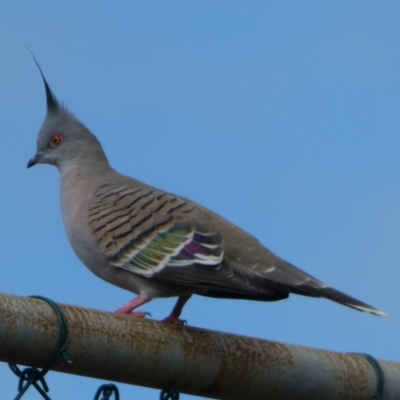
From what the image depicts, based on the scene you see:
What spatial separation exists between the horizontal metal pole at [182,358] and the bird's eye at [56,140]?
10.0 feet

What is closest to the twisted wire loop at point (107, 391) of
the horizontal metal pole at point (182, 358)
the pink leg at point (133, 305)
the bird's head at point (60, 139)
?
the horizontal metal pole at point (182, 358)

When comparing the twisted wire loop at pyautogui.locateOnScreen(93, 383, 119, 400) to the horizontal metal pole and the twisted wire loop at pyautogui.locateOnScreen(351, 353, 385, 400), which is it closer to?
the horizontal metal pole

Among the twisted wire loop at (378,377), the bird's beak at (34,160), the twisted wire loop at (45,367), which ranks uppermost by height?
the bird's beak at (34,160)

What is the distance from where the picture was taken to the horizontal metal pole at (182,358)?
2.36 m

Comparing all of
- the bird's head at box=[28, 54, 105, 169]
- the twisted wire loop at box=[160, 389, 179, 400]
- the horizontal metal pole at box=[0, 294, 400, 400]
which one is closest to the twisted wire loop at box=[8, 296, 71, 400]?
the horizontal metal pole at box=[0, 294, 400, 400]

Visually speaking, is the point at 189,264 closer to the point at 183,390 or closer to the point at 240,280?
the point at 240,280

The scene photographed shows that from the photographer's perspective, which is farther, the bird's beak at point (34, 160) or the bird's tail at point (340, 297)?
the bird's beak at point (34, 160)

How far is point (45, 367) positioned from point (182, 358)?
461mm

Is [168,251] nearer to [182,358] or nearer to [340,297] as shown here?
[340,297]

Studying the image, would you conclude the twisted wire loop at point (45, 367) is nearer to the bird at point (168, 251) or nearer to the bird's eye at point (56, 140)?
the bird at point (168, 251)

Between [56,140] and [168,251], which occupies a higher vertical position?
[56,140]

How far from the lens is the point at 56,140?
5.86 m

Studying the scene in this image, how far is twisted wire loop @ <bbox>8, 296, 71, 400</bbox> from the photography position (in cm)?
239

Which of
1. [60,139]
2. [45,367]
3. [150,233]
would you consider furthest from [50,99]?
[45,367]
